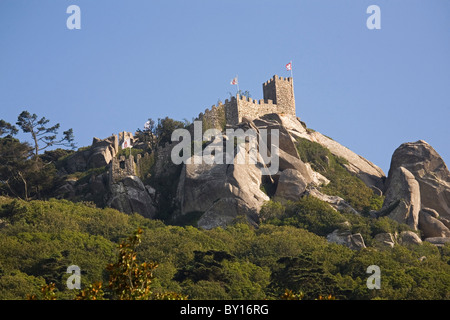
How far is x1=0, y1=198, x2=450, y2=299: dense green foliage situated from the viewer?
147 feet

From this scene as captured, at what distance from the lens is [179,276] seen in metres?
47.1

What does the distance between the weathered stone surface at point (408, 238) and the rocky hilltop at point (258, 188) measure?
69 millimetres

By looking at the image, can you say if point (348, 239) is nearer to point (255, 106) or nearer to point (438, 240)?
point (438, 240)

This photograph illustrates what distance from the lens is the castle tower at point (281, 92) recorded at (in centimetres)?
7738

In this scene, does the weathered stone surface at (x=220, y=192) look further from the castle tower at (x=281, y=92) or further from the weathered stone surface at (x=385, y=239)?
the castle tower at (x=281, y=92)

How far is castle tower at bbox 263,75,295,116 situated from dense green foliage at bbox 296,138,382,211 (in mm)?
5654

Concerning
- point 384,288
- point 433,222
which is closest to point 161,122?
point 433,222

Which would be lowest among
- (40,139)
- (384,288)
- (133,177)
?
(384,288)

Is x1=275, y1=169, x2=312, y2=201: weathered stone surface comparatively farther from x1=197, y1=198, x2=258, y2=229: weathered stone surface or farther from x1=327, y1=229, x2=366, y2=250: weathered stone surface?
x1=327, y1=229, x2=366, y2=250: weathered stone surface

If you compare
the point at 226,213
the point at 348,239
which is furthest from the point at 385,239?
the point at 226,213

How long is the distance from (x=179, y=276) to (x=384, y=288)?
1169cm

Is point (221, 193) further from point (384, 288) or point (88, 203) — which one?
point (384, 288)

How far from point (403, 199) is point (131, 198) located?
20.2 metres

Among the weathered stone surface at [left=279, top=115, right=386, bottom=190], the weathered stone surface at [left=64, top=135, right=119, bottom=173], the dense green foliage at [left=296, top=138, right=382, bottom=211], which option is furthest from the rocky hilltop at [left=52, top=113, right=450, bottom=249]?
the weathered stone surface at [left=279, top=115, right=386, bottom=190]
